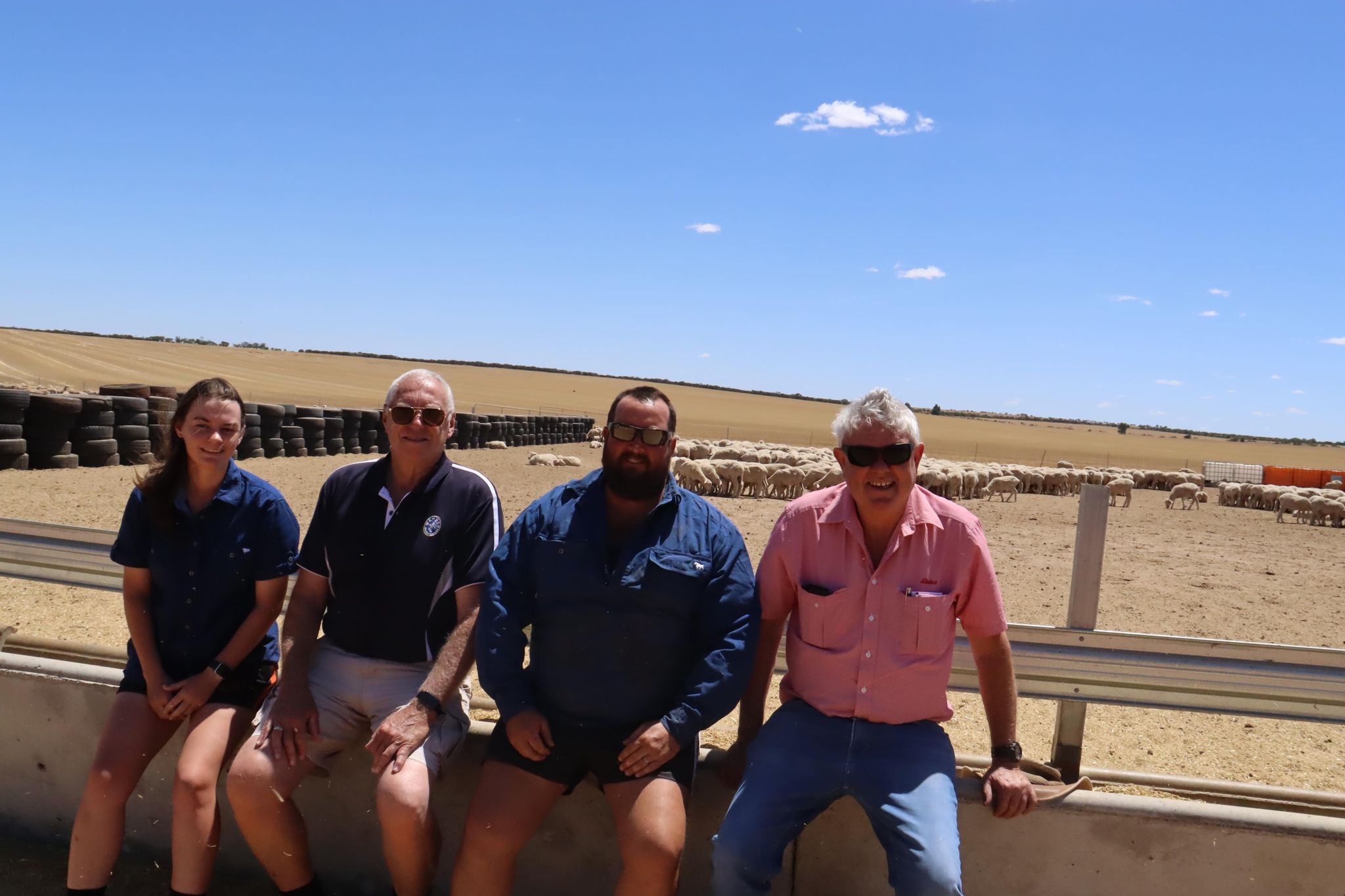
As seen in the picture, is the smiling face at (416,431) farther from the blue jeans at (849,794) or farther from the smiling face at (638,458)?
the blue jeans at (849,794)

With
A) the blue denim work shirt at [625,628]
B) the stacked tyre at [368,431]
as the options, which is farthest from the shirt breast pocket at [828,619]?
the stacked tyre at [368,431]

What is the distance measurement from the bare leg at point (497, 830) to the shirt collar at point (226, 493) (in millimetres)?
1514

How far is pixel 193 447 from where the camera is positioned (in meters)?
3.69

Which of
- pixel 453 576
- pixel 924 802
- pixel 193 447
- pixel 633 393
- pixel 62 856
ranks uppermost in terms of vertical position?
pixel 633 393

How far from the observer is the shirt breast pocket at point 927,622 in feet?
10.8

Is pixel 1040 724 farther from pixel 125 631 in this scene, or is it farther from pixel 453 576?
pixel 125 631

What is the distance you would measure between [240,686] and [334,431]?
940 inches

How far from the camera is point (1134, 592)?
10914 mm

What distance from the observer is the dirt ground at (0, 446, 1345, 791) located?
5477 millimetres

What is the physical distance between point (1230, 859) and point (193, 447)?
161 inches

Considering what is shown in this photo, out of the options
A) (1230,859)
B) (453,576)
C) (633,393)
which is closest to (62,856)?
(453,576)

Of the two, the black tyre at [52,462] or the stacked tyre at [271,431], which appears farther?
the stacked tyre at [271,431]

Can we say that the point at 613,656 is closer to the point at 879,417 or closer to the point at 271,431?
the point at 879,417

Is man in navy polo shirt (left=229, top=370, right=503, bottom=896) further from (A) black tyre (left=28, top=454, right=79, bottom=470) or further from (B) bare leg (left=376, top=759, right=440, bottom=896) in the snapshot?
(A) black tyre (left=28, top=454, right=79, bottom=470)
